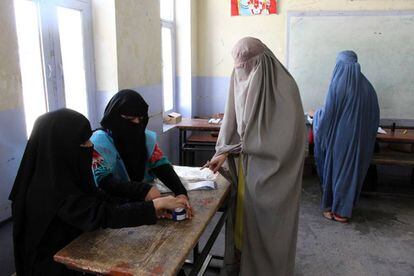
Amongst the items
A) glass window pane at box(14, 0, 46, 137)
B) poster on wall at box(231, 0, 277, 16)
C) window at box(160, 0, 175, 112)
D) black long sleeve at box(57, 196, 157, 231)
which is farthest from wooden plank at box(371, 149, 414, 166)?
glass window pane at box(14, 0, 46, 137)

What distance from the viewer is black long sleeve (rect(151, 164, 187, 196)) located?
1.76 m

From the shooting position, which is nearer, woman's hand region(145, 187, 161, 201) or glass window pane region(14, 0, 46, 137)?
woman's hand region(145, 187, 161, 201)

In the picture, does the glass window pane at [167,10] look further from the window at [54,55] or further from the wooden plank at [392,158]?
the wooden plank at [392,158]

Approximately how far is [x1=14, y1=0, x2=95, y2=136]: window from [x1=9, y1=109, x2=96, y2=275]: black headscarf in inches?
31.4

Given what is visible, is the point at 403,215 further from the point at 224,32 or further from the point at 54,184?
the point at 54,184

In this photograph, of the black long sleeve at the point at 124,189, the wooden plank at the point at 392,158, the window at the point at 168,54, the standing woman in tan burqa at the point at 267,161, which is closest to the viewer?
the black long sleeve at the point at 124,189

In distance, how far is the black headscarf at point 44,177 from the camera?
1.28m

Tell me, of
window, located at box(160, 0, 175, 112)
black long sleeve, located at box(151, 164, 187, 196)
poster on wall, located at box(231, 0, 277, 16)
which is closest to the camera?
black long sleeve, located at box(151, 164, 187, 196)

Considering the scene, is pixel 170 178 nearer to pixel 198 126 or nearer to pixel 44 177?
pixel 44 177

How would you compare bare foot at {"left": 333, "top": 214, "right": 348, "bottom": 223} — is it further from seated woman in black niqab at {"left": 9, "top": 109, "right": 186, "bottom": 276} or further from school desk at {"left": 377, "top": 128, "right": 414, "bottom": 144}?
seated woman in black niqab at {"left": 9, "top": 109, "right": 186, "bottom": 276}

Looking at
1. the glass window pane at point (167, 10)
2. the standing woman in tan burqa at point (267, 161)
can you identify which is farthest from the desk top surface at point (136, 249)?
the glass window pane at point (167, 10)

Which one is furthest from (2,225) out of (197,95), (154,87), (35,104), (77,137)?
(197,95)

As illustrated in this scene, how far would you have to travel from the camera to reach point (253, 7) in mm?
4570

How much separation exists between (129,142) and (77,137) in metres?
0.45
